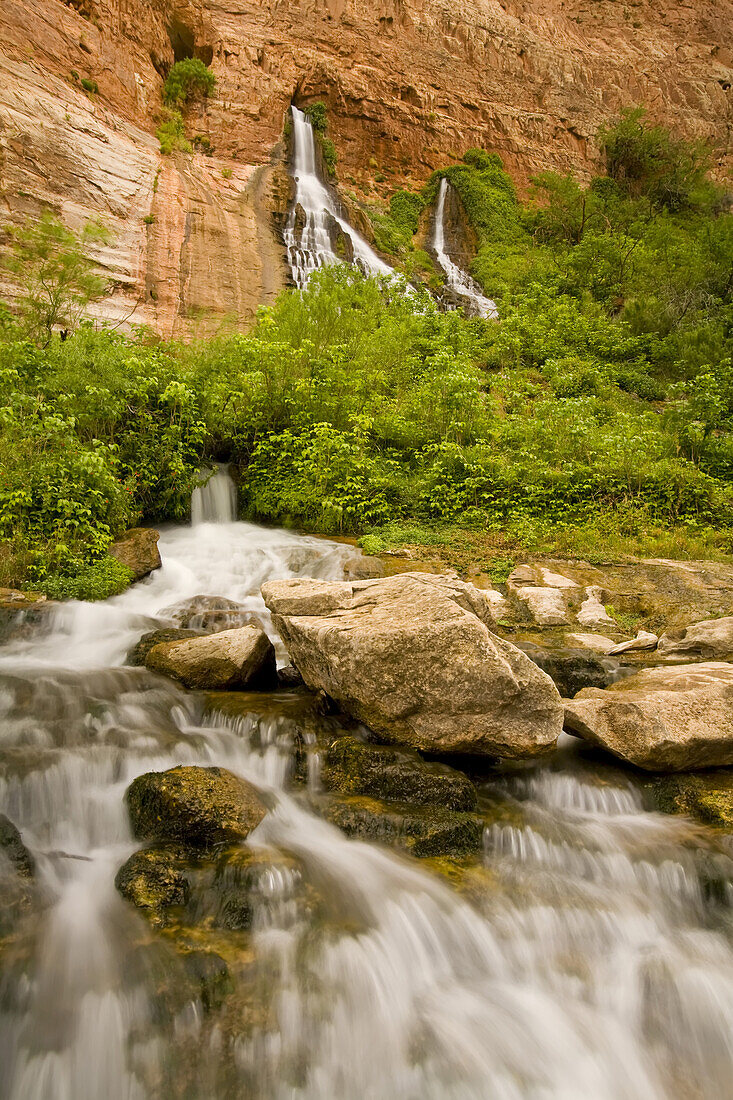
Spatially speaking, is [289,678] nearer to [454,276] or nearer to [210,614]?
[210,614]

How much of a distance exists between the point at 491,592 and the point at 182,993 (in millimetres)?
6101

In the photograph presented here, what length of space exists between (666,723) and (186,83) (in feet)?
104

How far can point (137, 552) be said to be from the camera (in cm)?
859

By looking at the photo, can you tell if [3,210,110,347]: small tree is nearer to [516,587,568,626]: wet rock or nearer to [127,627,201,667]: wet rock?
[127,627,201,667]: wet rock

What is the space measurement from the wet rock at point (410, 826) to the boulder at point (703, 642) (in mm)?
3287

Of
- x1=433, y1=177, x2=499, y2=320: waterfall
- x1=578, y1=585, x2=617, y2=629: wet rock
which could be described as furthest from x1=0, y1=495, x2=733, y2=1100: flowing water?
x1=433, y1=177, x2=499, y2=320: waterfall

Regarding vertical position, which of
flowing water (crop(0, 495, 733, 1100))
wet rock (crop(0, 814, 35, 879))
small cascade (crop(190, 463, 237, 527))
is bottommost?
flowing water (crop(0, 495, 733, 1100))

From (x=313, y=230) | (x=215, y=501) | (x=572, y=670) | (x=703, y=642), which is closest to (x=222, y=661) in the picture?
(x=572, y=670)

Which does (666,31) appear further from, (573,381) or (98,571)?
(98,571)

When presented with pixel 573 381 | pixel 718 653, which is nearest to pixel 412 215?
pixel 573 381

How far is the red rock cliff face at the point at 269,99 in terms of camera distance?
19562 millimetres

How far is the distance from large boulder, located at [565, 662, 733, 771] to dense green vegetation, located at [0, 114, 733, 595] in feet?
14.7

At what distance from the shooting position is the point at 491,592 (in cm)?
814

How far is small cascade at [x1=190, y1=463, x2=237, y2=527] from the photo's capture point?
449 inches
